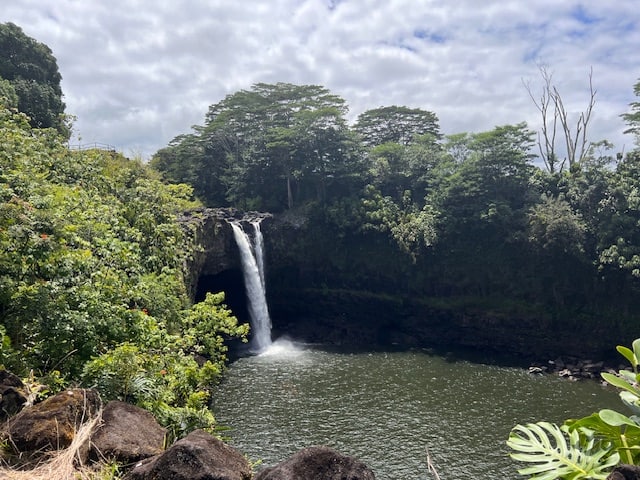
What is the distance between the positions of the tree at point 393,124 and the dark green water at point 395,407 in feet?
82.4

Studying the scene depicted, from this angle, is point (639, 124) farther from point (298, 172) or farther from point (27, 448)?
point (27, 448)

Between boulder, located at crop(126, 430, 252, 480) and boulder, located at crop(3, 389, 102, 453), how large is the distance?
101 cm

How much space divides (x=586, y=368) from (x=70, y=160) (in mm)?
26100

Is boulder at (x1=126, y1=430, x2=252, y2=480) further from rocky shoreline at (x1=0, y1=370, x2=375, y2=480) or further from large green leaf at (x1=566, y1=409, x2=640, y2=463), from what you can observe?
large green leaf at (x1=566, y1=409, x2=640, y2=463)

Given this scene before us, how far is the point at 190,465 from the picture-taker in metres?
3.92

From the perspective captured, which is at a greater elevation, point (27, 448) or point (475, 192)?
point (475, 192)

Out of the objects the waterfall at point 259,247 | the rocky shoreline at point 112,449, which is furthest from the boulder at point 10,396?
the waterfall at point 259,247

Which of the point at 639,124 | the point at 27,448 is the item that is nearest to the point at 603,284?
the point at 639,124

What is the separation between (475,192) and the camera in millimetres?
31156

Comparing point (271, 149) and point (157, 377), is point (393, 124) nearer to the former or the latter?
point (271, 149)

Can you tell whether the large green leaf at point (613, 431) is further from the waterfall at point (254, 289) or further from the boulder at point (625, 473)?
the waterfall at point (254, 289)

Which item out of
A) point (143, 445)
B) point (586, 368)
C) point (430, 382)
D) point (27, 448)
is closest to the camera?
point (27, 448)

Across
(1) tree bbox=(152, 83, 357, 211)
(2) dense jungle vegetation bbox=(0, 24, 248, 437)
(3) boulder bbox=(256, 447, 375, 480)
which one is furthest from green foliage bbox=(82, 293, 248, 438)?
(1) tree bbox=(152, 83, 357, 211)

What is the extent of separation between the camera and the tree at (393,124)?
1773 inches
